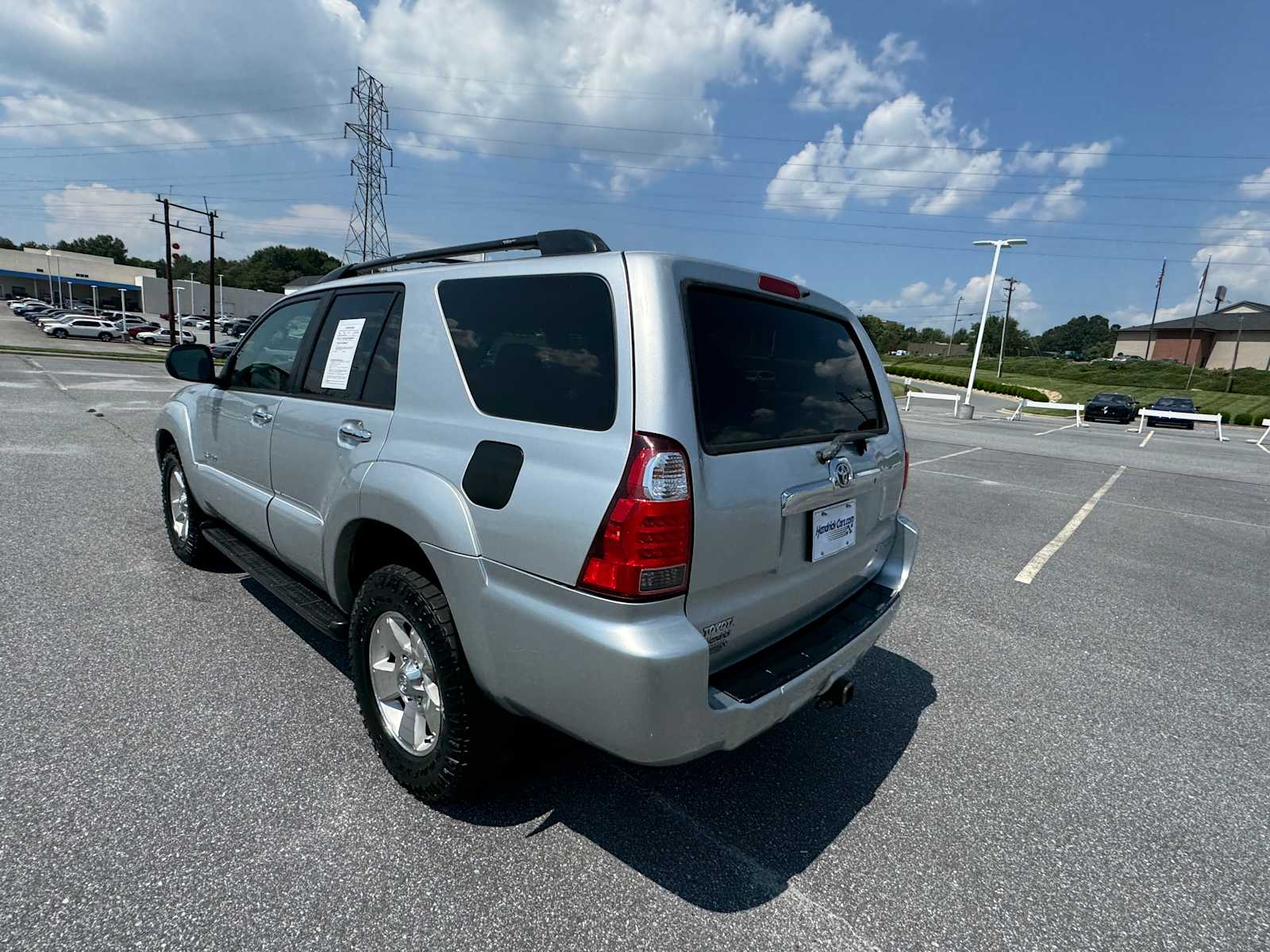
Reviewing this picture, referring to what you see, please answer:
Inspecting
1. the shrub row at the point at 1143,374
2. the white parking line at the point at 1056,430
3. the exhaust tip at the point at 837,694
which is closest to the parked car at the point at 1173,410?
the white parking line at the point at 1056,430

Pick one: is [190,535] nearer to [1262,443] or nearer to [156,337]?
[1262,443]

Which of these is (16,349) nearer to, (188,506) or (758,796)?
(188,506)

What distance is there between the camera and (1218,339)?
76000mm

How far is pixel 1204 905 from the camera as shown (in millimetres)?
2049

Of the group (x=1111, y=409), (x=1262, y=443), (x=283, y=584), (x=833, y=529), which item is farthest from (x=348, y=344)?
(x=1111, y=409)

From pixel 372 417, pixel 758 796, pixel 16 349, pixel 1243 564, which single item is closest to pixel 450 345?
pixel 372 417

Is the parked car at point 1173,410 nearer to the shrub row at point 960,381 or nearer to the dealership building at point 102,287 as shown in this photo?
the shrub row at point 960,381

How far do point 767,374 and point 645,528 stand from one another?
81 centimetres

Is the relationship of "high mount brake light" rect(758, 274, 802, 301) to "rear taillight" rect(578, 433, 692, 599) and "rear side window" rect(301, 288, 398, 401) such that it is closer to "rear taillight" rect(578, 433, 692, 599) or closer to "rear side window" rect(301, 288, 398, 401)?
"rear taillight" rect(578, 433, 692, 599)

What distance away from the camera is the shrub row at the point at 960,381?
47938 millimetres

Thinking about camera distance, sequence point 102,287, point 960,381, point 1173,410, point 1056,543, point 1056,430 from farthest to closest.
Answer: point 102,287
point 960,381
point 1173,410
point 1056,430
point 1056,543

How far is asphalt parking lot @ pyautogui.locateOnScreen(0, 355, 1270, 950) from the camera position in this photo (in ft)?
6.17

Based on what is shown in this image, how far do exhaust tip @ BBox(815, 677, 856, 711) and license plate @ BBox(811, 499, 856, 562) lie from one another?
478 mm

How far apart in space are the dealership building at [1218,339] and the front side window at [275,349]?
89552 mm
